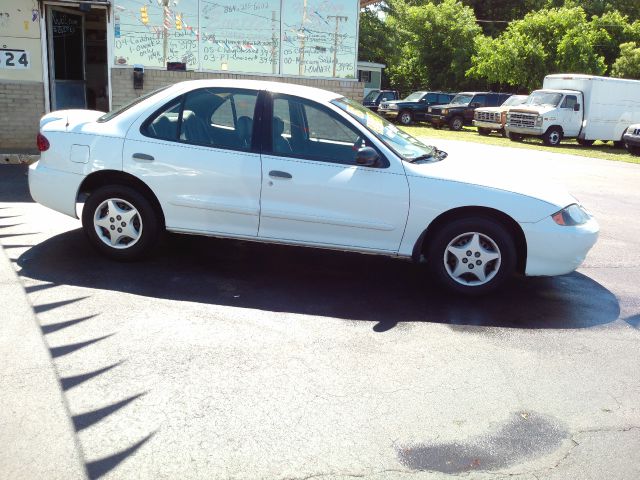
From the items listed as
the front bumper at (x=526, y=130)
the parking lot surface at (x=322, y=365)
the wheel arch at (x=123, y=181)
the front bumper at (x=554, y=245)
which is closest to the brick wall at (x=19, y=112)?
the parking lot surface at (x=322, y=365)

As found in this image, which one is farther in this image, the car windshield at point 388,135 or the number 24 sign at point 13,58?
the number 24 sign at point 13,58

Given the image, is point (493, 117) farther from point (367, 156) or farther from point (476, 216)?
point (367, 156)

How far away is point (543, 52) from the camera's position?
1425 inches

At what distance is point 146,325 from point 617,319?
12.1ft

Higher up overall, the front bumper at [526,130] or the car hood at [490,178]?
the car hood at [490,178]

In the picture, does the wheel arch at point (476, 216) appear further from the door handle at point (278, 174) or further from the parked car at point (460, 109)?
the parked car at point (460, 109)

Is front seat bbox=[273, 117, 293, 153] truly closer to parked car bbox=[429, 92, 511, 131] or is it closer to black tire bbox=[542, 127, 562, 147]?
black tire bbox=[542, 127, 562, 147]

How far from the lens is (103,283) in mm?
5410

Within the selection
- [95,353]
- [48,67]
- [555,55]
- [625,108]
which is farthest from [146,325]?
[555,55]

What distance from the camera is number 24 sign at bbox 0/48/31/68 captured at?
11406 millimetres

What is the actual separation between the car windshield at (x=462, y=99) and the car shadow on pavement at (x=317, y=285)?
25.1m

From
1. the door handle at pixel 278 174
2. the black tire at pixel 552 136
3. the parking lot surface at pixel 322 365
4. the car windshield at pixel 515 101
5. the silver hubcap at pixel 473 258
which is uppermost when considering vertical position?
the car windshield at pixel 515 101

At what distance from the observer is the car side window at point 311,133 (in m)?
5.59

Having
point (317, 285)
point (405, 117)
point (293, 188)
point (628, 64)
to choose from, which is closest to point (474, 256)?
point (317, 285)
